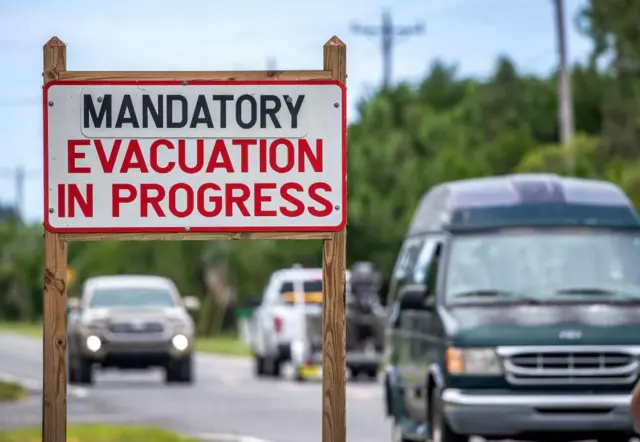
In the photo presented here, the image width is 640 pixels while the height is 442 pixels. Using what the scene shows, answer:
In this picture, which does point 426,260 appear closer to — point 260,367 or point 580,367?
point 580,367

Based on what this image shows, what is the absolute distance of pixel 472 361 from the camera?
16109 mm

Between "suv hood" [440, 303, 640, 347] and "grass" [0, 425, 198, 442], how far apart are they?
4.91 meters

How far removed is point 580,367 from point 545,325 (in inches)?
16.5

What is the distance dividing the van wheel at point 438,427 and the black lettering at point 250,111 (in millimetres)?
7182

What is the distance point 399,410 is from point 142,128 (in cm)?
1018

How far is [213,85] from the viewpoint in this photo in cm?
932

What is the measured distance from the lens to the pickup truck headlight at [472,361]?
16078mm

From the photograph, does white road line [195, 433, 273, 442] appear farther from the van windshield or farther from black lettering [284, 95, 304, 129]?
black lettering [284, 95, 304, 129]

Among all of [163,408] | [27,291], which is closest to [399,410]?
[163,408]

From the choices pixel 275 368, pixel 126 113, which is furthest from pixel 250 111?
pixel 275 368

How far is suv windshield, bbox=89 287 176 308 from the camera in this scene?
115 ft

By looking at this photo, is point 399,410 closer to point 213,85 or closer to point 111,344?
point 213,85

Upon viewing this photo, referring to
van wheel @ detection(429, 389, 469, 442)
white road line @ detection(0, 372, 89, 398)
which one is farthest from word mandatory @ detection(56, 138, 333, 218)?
white road line @ detection(0, 372, 89, 398)

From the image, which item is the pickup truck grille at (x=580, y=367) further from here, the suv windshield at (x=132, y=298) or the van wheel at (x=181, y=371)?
the van wheel at (x=181, y=371)
